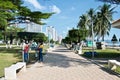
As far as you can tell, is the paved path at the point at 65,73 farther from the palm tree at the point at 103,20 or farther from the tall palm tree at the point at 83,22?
the tall palm tree at the point at 83,22

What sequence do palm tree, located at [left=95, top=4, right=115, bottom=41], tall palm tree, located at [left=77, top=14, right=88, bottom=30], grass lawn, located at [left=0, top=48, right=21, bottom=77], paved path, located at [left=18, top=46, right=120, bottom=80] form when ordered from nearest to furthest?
paved path, located at [left=18, top=46, right=120, bottom=80] < grass lawn, located at [left=0, top=48, right=21, bottom=77] < palm tree, located at [left=95, top=4, right=115, bottom=41] < tall palm tree, located at [left=77, top=14, right=88, bottom=30]

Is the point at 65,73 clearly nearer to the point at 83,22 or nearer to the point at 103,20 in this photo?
the point at 103,20

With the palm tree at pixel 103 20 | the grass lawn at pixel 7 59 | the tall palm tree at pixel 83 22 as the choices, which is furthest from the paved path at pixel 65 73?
the tall palm tree at pixel 83 22

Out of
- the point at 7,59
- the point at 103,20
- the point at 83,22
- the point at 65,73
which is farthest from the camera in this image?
the point at 83,22

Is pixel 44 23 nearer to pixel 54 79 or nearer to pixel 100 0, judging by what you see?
pixel 100 0

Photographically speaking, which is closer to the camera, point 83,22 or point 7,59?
point 7,59

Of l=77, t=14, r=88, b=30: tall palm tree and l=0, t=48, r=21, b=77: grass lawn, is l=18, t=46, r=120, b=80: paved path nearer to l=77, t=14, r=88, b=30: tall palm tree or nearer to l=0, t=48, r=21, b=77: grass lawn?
l=0, t=48, r=21, b=77: grass lawn

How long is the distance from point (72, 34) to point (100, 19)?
27347mm

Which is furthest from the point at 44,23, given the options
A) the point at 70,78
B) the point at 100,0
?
the point at 70,78

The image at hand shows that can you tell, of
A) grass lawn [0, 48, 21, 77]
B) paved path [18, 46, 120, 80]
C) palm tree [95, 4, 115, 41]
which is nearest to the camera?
paved path [18, 46, 120, 80]

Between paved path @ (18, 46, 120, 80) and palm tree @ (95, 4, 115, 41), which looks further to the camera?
palm tree @ (95, 4, 115, 41)

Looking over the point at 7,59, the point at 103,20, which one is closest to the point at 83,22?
the point at 103,20

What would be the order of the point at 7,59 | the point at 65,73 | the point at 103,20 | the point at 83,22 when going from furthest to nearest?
the point at 83,22
the point at 103,20
the point at 7,59
the point at 65,73

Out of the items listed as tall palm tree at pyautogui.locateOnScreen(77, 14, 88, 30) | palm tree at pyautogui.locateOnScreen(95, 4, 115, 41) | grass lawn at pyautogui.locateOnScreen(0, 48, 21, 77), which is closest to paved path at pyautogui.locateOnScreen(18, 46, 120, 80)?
grass lawn at pyautogui.locateOnScreen(0, 48, 21, 77)
